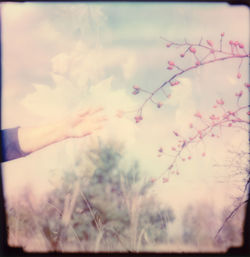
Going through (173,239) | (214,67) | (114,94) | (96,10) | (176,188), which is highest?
(96,10)

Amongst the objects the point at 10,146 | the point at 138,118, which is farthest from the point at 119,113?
the point at 10,146

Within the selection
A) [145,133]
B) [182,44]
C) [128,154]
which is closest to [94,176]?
[128,154]

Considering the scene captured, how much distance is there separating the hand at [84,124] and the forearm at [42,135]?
0.02 m

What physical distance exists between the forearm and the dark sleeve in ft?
0.08

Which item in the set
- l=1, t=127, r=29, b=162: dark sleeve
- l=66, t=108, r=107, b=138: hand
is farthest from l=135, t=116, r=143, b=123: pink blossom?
l=1, t=127, r=29, b=162: dark sleeve

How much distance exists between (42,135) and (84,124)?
0.58ft

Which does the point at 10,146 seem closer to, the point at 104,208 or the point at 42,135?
the point at 42,135

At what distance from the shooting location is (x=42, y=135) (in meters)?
1.33

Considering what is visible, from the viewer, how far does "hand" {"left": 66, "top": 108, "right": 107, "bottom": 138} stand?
4.34ft

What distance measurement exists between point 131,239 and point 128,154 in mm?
338

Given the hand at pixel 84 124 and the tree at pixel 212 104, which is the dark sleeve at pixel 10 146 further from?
the tree at pixel 212 104

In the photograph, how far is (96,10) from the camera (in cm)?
135

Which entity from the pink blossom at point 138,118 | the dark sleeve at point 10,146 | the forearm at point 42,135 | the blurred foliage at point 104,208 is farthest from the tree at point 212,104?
the dark sleeve at point 10,146

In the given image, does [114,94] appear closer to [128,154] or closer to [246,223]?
[128,154]
